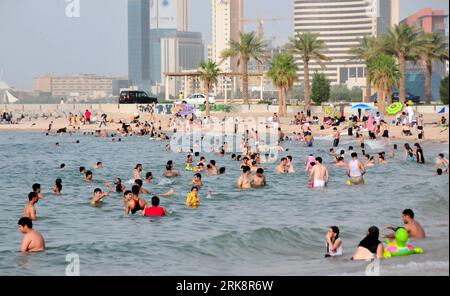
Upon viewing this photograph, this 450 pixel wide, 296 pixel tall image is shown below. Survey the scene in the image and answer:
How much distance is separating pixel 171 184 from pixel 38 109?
5854cm

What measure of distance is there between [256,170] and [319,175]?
4.40 meters

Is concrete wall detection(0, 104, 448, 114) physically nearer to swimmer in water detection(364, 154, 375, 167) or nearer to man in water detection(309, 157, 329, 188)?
swimmer in water detection(364, 154, 375, 167)

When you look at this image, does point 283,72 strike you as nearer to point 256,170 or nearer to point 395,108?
point 395,108

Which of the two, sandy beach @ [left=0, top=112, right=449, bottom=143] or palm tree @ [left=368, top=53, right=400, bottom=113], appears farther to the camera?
palm tree @ [left=368, top=53, right=400, bottom=113]

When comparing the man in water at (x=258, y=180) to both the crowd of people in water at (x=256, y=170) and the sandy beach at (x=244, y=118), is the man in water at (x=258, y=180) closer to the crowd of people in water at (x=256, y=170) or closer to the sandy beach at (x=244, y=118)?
the crowd of people in water at (x=256, y=170)

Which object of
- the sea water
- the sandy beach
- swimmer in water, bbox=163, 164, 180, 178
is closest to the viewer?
the sea water

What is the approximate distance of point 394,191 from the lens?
26328mm

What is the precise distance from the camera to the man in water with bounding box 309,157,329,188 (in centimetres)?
2610

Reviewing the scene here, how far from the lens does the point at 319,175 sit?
86.5 feet

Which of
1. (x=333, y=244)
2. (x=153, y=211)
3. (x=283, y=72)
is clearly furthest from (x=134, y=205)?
(x=283, y=72)

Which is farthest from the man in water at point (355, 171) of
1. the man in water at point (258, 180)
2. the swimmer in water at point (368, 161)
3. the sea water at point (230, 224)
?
the swimmer in water at point (368, 161)

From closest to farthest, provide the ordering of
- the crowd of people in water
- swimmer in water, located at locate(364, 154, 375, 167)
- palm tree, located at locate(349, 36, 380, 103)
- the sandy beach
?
the crowd of people in water, swimmer in water, located at locate(364, 154, 375, 167), the sandy beach, palm tree, located at locate(349, 36, 380, 103)

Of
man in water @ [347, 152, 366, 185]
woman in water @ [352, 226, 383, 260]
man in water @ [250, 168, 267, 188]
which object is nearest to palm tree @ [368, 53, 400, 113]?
man in water @ [347, 152, 366, 185]
